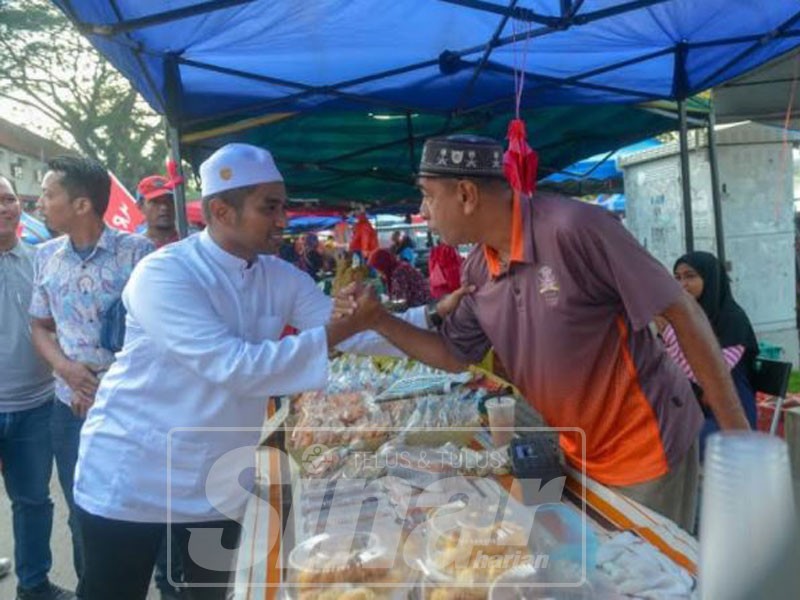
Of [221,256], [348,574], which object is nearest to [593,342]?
[348,574]

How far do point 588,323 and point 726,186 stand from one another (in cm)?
475

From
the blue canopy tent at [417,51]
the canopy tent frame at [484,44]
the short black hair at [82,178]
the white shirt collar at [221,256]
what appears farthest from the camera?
the short black hair at [82,178]

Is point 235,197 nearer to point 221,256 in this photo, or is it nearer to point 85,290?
point 221,256

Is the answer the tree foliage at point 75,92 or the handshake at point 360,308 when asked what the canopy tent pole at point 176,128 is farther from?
the tree foliage at point 75,92

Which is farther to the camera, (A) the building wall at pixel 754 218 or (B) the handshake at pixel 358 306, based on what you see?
(A) the building wall at pixel 754 218

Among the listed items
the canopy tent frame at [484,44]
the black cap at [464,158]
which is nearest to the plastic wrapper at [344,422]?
the black cap at [464,158]

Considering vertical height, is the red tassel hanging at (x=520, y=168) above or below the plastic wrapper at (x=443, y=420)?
above

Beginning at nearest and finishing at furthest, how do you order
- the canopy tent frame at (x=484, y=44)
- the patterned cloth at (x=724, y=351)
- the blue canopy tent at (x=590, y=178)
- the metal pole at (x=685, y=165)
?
the canopy tent frame at (x=484, y=44) → the patterned cloth at (x=724, y=351) → the metal pole at (x=685, y=165) → the blue canopy tent at (x=590, y=178)

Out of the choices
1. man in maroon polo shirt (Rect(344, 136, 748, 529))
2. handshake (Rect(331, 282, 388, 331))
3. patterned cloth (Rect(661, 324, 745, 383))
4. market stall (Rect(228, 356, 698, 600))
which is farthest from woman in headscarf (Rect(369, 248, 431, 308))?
man in maroon polo shirt (Rect(344, 136, 748, 529))

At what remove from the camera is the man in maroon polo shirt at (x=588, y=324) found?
168 cm

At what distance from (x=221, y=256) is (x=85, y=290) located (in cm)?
122

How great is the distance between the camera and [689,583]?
1.12 metres

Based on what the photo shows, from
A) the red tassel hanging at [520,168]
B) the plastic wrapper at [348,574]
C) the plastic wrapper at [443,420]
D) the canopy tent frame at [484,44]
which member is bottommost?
the plastic wrapper at [348,574]

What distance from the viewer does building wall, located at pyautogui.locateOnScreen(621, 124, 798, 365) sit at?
18.5 feet
